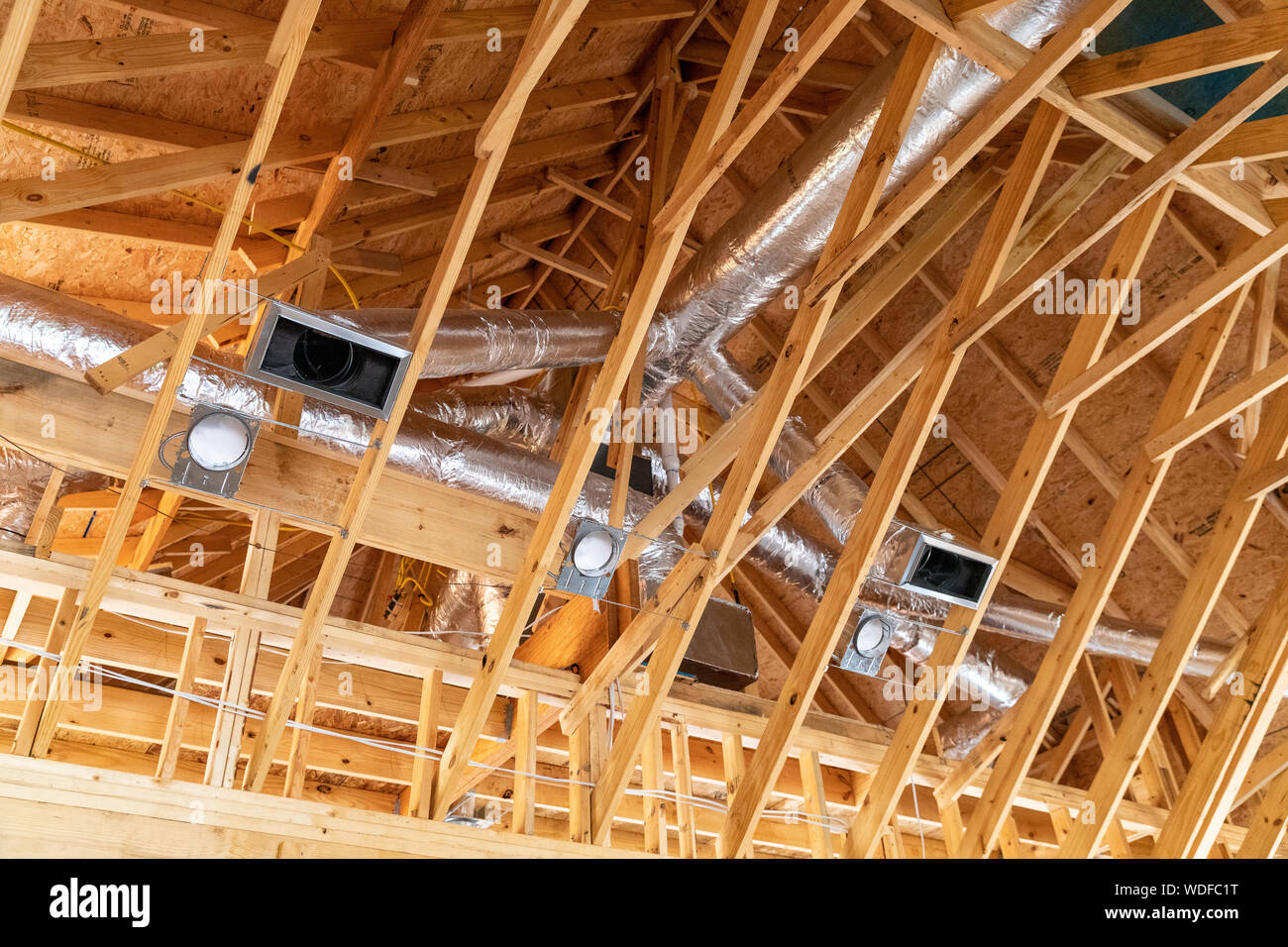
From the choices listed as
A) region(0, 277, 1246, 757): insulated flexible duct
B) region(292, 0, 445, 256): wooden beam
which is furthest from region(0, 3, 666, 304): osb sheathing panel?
region(0, 277, 1246, 757): insulated flexible duct

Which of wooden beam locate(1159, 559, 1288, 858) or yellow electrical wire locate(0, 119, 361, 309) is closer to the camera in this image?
yellow electrical wire locate(0, 119, 361, 309)

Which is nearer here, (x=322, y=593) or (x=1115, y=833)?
(x=322, y=593)

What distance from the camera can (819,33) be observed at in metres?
3.23

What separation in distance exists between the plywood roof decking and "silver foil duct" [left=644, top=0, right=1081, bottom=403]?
60 centimetres

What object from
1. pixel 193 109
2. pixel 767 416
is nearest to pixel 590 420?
pixel 767 416

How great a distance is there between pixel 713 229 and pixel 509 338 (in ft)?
8.33

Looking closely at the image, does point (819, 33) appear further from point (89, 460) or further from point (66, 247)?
point (66, 247)

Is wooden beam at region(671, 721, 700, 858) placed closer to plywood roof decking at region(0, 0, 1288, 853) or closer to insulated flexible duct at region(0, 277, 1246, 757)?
plywood roof decking at region(0, 0, 1288, 853)

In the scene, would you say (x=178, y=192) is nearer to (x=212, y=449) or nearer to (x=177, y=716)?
(x=212, y=449)

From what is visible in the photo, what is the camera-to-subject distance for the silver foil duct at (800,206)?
3686 mm

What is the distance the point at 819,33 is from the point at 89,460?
2.64 meters

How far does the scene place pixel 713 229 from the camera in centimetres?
675

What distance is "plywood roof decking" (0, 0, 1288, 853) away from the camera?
425 centimetres
